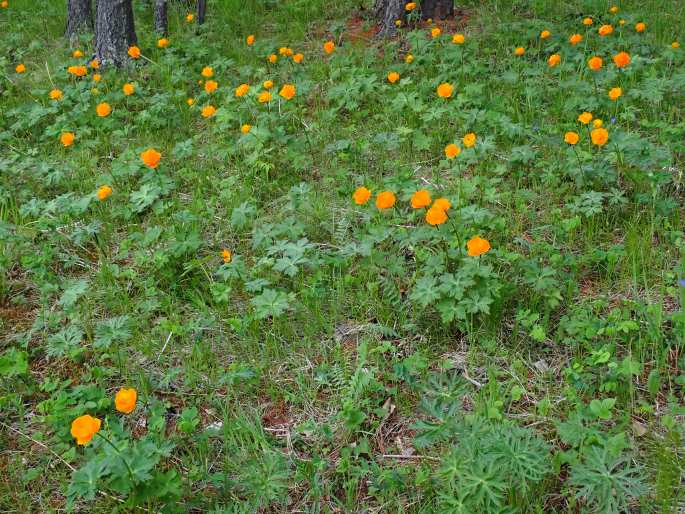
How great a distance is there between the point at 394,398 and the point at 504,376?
1.55ft

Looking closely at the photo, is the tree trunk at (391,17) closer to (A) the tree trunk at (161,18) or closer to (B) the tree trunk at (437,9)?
(B) the tree trunk at (437,9)

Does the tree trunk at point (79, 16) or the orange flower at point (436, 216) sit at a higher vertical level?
the tree trunk at point (79, 16)

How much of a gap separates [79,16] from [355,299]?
19.7 ft

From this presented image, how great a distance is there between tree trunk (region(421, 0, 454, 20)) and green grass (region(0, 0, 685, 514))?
1466 mm

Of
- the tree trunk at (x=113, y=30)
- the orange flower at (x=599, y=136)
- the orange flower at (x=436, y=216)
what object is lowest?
the orange flower at (x=436, y=216)

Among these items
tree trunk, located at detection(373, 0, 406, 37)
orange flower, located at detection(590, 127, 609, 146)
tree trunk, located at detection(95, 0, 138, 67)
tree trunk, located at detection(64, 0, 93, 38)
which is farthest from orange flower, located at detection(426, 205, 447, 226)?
tree trunk, located at detection(64, 0, 93, 38)

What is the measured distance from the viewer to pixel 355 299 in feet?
9.43

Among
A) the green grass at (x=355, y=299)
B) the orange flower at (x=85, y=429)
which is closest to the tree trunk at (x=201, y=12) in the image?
the green grass at (x=355, y=299)

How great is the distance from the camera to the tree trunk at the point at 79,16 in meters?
6.89

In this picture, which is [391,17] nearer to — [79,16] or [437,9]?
[437,9]

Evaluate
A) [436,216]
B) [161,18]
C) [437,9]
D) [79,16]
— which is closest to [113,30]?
[161,18]

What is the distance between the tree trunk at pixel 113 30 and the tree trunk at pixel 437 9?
3.02 metres

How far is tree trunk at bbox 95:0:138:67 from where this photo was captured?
571 centimetres

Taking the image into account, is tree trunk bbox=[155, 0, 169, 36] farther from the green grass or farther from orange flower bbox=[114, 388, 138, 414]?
orange flower bbox=[114, 388, 138, 414]
